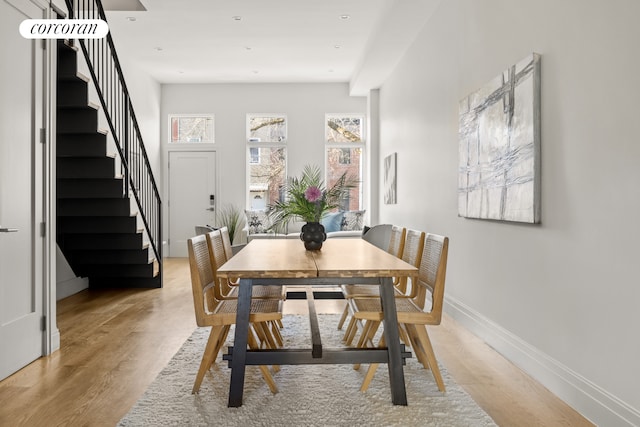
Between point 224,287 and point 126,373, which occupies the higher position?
point 224,287

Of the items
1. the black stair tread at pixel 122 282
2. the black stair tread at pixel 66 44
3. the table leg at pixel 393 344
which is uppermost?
the black stair tread at pixel 66 44

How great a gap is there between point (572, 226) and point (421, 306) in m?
0.90

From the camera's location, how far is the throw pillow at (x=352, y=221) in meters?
8.22

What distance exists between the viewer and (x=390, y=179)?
23.5ft

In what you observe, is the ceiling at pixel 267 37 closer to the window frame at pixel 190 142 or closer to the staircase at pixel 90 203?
the window frame at pixel 190 142

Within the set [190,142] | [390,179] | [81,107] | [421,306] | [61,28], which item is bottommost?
[421,306]

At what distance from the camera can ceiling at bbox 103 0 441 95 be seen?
17.9ft

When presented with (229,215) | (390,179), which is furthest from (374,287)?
(229,215)

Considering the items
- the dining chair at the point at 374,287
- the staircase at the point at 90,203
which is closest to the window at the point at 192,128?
the staircase at the point at 90,203

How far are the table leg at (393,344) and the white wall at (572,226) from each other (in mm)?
850

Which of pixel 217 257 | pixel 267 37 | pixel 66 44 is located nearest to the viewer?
pixel 217 257

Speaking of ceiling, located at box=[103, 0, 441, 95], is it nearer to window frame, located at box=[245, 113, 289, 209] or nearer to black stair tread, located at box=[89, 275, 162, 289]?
window frame, located at box=[245, 113, 289, 209]

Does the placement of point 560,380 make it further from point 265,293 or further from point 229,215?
point 229,215

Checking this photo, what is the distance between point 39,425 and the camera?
224 centimetres
